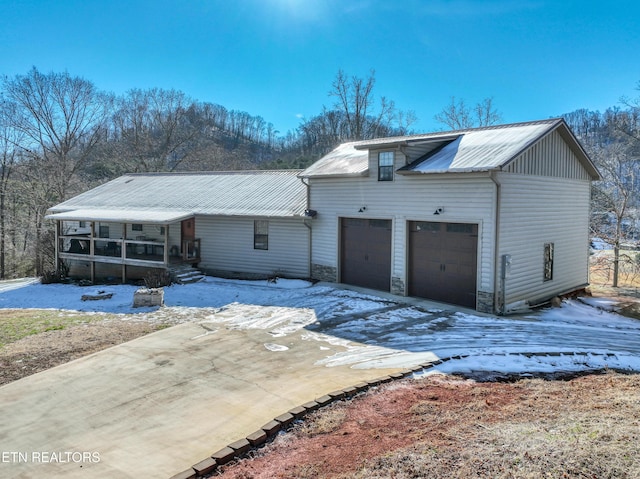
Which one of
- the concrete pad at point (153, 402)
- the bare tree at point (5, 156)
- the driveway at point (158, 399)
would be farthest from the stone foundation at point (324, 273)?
the bare tree at point (5, 156)

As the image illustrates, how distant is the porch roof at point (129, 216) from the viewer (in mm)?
18094

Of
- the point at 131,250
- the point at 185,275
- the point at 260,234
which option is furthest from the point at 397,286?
the point at 131,250

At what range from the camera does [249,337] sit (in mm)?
10391

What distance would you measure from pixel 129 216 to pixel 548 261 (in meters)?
16.2

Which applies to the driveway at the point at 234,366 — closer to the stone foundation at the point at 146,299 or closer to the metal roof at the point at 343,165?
the stone foundation at the point at 146,299

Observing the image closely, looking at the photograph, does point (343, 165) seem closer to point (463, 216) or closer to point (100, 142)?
point (463, 216)

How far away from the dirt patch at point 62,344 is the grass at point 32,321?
0.37 meters

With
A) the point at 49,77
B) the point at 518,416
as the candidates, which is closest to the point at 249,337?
the point at 518,416

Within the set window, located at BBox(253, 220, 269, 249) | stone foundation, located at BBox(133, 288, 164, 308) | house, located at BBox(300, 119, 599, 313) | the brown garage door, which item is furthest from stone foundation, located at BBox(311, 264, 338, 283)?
stone foundation, located at BBox(133, 288, 164, 308)

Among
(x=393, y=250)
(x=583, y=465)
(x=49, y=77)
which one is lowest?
(x=583, y=465)

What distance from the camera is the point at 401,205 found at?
1411 centimetres

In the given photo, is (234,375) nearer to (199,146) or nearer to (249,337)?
(249,337)

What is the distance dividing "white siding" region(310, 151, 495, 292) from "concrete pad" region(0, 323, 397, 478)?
211 inches

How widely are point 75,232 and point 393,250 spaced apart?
56.7ft
